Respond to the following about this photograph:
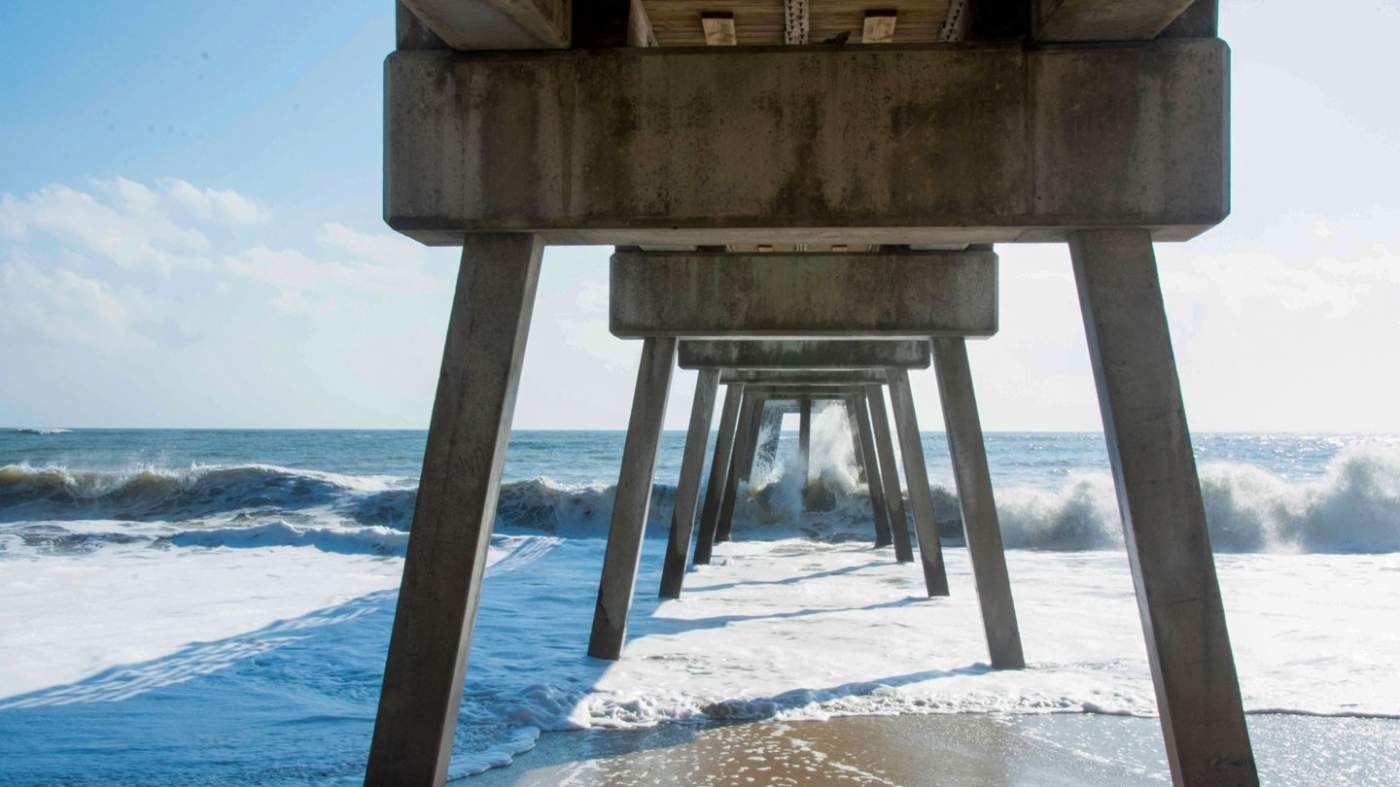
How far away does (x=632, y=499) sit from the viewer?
766 cm

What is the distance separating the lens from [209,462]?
44.6m

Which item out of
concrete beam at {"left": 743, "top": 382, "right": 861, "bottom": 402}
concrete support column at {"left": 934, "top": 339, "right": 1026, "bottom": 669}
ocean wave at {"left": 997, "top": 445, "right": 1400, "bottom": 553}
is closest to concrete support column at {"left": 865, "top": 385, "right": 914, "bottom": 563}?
concrete beam at {"left": 743, "top": 382, "right": 861, "bottom": 402}

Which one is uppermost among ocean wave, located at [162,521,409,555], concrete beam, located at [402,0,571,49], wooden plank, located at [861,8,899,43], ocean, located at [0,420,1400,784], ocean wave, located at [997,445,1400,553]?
wooden plank, located at [861,8,899,43]

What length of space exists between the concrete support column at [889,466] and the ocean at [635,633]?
0.84 m

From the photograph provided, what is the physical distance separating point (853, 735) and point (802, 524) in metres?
20.6

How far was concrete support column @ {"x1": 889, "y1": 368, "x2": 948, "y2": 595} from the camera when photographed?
10.4 meters

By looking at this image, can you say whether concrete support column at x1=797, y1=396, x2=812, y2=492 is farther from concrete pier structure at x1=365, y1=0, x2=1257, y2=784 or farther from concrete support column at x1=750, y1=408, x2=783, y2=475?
concrete pier structure at x1=365, y1=0, x2=1257, y2=784

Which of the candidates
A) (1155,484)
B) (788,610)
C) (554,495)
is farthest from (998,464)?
(1155,484)

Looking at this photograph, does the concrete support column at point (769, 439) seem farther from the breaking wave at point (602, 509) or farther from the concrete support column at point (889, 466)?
the concrete support column at point (889, 466)

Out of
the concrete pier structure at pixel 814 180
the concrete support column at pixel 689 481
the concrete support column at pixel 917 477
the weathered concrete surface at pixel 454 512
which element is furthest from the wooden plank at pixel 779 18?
the concrete support column at pixel 917 477

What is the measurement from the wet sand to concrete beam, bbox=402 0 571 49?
10.3 ft

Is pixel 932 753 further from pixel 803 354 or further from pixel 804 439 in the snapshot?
pixel 804 439

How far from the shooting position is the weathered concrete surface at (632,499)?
24.8 feet

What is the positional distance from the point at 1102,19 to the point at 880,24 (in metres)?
1.26
